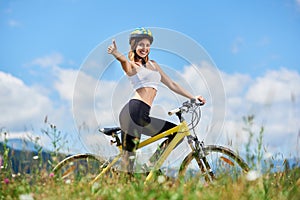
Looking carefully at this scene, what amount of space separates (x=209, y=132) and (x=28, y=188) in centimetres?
222

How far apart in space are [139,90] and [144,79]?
0.16 meters

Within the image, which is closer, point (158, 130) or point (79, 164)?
point (158, 130)

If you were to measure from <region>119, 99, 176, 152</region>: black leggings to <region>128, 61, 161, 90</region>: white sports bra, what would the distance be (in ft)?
0.68

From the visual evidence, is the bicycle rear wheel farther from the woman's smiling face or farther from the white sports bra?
the woman's smiling face

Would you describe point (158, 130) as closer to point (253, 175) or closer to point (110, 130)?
point (110, 130)

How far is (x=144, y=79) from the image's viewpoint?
5.88 meters

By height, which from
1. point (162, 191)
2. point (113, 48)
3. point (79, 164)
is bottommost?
point (162, 191)

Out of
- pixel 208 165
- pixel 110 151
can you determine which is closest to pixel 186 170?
pixel 208 165

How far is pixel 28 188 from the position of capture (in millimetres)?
4551

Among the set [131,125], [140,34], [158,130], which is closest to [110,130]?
[131,125]

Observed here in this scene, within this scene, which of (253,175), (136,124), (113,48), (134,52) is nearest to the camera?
(253,175)

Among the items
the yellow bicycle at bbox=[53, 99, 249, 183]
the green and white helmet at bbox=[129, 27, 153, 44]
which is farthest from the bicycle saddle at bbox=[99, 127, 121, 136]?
the green and white helmet at bbox=[129, 27, 153, 44]

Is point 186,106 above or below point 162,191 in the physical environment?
above

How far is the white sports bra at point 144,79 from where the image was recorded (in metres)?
5.83
